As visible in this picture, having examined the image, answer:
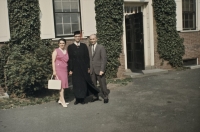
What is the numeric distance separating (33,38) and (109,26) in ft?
10.4

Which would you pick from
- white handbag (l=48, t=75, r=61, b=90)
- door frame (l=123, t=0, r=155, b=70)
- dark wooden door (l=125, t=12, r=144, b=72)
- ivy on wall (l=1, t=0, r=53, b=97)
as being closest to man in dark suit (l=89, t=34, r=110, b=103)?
white handbag (l=48, t=75, r=61, b=90)

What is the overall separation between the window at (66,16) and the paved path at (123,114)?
3218mm

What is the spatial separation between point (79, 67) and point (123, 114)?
1.83m

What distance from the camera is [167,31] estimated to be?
11.7m

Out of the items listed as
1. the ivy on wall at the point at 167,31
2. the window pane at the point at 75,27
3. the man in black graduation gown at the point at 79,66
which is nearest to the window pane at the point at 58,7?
the window pane at the point at 75,27

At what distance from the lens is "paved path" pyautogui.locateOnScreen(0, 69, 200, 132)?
502cm

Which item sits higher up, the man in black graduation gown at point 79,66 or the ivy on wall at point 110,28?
the ivy on wall at point 110,28

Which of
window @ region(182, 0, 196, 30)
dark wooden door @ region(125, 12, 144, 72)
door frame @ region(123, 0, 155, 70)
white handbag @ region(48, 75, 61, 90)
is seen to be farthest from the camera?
window @ region(182, 0, 196, 30)

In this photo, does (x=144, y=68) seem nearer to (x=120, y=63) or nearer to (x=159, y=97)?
(x=120, y=63)

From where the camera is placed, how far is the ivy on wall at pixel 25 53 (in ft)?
23.8

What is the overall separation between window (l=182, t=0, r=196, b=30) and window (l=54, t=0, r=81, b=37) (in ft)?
19.6

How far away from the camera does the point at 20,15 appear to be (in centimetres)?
816

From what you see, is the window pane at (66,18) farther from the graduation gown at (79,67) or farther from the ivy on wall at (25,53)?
the graduation gown at (79,67)

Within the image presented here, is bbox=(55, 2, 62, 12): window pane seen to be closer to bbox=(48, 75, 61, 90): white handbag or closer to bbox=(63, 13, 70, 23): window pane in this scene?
bbox=(63, 13, 70, 23): window pane
